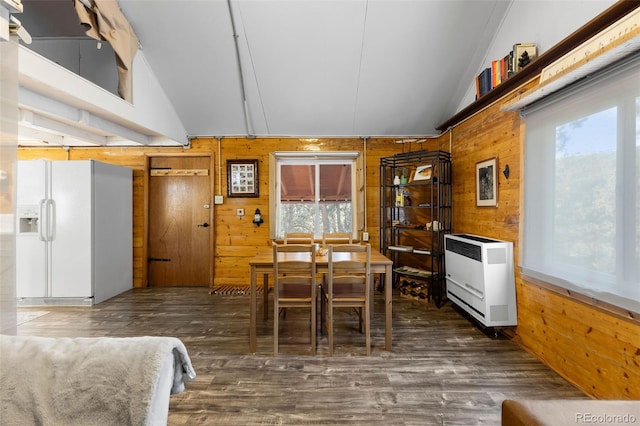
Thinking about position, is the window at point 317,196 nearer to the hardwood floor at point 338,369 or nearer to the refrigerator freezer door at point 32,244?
the hardwood floor at point 338,369

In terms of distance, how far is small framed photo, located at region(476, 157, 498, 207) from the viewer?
276cm

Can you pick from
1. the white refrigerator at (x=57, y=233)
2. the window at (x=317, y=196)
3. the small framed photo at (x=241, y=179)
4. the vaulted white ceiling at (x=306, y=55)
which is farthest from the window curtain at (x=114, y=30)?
the window at (x=317, y=196)

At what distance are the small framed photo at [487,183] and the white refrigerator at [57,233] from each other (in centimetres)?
476

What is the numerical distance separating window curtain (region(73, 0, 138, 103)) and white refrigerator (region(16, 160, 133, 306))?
1348mm

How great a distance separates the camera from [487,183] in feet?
9.52

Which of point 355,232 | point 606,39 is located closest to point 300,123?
point 355,232

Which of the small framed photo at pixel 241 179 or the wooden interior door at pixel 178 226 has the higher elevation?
the small framed photo at pixel 241 179

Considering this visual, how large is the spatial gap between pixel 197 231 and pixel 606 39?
4.76 meters

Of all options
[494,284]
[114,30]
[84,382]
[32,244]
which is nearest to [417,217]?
→ [494,284]

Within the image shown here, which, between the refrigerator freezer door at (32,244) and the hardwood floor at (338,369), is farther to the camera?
the refrigerator freezer door at (32,244)

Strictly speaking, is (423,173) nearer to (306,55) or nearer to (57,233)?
(306,55)

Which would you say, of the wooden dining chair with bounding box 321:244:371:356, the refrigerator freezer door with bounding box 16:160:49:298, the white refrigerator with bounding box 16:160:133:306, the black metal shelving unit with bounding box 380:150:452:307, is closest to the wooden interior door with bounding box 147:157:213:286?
the white refrigerator with bounding box 16:160:133:306

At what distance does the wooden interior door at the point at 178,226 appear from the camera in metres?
4.34

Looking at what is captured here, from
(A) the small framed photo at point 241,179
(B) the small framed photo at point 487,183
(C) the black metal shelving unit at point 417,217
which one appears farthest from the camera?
(A) the small framed photo at point 241,179
